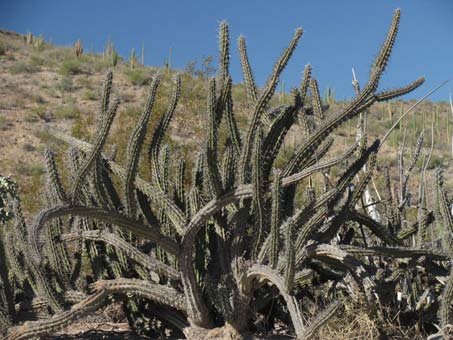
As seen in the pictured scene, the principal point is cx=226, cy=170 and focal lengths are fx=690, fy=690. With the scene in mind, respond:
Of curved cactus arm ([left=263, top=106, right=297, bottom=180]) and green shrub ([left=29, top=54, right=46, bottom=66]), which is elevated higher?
green shrub ([left=29, top=54, right=46, bottom=66])

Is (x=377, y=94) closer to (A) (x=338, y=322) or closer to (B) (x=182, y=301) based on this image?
(A) (x=338, y=322)

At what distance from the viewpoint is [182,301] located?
4941 mm

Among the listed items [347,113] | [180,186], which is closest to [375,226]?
[347,113]

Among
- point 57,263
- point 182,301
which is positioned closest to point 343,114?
point 182,301

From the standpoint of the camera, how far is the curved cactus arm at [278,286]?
4.14 meters

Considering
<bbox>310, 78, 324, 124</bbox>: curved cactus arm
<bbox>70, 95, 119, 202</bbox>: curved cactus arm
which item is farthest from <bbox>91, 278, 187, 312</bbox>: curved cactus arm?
<bbox>310, 78, 324, 124</bbox>: curved cactus arm

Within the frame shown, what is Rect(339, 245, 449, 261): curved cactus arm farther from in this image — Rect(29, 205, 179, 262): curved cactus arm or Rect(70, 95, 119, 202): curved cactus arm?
Rect(70, 95, 119, 202): curved cactus arm

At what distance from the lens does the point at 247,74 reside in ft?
17.9

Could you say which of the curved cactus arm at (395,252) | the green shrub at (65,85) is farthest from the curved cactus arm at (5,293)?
the green shrub at (65,85)

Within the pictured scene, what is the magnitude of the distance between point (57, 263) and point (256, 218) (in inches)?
77.4

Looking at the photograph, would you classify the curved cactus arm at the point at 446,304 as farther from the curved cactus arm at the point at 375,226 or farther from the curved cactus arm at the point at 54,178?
the curved cactus arm at the point at 54,178

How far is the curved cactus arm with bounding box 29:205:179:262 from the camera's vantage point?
12.9 feet

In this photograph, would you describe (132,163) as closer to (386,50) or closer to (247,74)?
(247,74)

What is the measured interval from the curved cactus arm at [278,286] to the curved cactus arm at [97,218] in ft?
1.76
